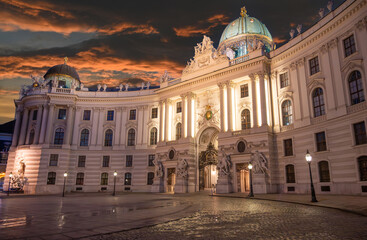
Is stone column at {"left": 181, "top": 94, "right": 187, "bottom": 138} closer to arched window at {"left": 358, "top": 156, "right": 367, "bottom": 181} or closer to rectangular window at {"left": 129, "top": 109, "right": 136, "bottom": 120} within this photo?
rectangular window at {"left": 129, "top": 109, "right": 136, "bottom": 120}

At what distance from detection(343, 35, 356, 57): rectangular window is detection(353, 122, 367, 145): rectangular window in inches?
276

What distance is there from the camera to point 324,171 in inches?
1057

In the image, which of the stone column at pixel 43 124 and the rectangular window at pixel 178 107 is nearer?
the rectangular window at pixel 178 107

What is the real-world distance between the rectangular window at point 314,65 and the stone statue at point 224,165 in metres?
14.1

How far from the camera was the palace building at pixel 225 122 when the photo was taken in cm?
2578

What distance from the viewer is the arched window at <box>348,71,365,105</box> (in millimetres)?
24281

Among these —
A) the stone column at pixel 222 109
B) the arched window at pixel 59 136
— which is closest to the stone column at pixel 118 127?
the arched window at pixel 59 136

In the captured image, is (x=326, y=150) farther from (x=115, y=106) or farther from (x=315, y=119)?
(x=115, y=106)

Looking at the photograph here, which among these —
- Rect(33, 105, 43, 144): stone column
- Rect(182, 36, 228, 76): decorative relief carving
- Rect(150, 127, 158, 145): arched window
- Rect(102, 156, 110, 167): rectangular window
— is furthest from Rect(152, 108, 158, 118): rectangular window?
Rect(33, 105, 43, 144): stone column

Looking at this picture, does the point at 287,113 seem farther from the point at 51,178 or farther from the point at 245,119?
the point at 51,178

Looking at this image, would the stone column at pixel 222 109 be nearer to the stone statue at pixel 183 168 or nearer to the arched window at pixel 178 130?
the stone statue at pixel 183 168

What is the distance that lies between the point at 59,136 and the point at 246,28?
1549 inches

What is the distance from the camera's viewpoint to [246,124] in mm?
36344

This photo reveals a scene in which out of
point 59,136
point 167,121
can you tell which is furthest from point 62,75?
point 167,121
